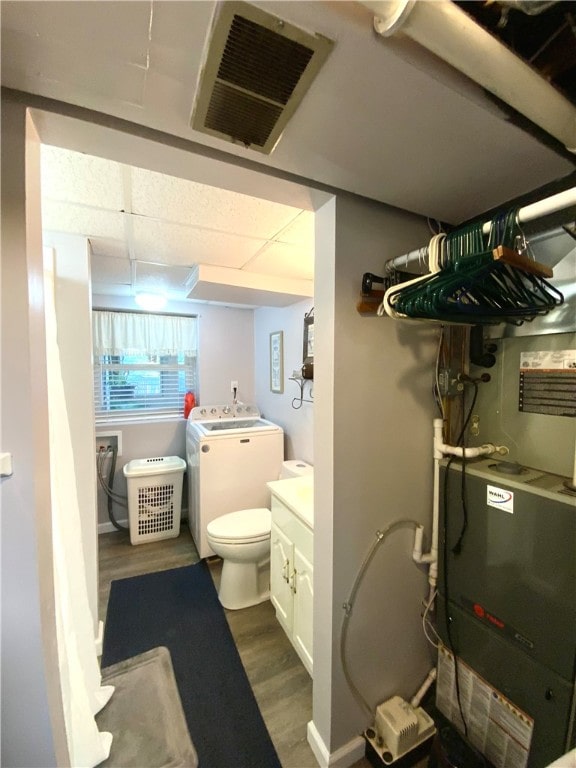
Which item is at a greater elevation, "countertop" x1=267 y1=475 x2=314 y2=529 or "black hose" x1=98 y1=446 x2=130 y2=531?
"countertop" x1=267 y1=475 x2=314 y2=529

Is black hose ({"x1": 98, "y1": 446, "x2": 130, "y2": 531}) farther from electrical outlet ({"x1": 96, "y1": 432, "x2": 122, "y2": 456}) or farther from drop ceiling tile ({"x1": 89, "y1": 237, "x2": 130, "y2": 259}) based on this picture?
drop ceiling tile ({"x1": 89, "y1": 237, "x2": 130, "y2": 259})

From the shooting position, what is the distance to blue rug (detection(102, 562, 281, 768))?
127 centimetres

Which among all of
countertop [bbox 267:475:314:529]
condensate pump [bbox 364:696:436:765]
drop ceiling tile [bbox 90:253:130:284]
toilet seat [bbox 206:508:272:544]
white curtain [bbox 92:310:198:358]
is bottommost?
condensate pump [bbox 364:696:436:765]

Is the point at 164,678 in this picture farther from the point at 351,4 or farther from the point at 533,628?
the point at 351,4

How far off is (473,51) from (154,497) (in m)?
3.14

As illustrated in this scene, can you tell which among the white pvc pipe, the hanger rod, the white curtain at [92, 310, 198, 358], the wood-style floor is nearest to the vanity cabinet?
the wood-style floor

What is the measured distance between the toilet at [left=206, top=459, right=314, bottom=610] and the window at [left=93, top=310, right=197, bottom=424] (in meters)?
1.61

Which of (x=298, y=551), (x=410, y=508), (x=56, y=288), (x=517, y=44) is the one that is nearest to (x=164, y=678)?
(x=298, y=551)

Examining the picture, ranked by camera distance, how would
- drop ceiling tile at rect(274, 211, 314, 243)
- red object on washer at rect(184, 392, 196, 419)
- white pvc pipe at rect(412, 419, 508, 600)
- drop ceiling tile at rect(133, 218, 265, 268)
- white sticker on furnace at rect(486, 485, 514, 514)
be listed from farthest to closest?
red object on washer at rect(184, 392, 196, 419) → drop ceiling tile at rect(133, 218, 265, 268) → drop ceiling tile at rect(274, 211, 314, 243) → white pvc pipe at rect(412, 419, 508, 600) → white sticker on furnace at rect(486, 485, 514, 514)

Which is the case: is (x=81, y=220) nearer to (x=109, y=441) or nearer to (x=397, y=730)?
(x=109, y=441)

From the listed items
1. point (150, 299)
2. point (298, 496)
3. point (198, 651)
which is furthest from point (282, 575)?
point (150, 299)

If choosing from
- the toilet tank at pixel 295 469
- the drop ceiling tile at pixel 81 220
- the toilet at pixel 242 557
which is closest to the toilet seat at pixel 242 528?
the toilet at pixel 242 557

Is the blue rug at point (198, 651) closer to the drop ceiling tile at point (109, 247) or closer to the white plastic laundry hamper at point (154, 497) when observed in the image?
the white plastic laundry hamper at point (154, 497)

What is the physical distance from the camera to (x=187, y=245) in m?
1.73
